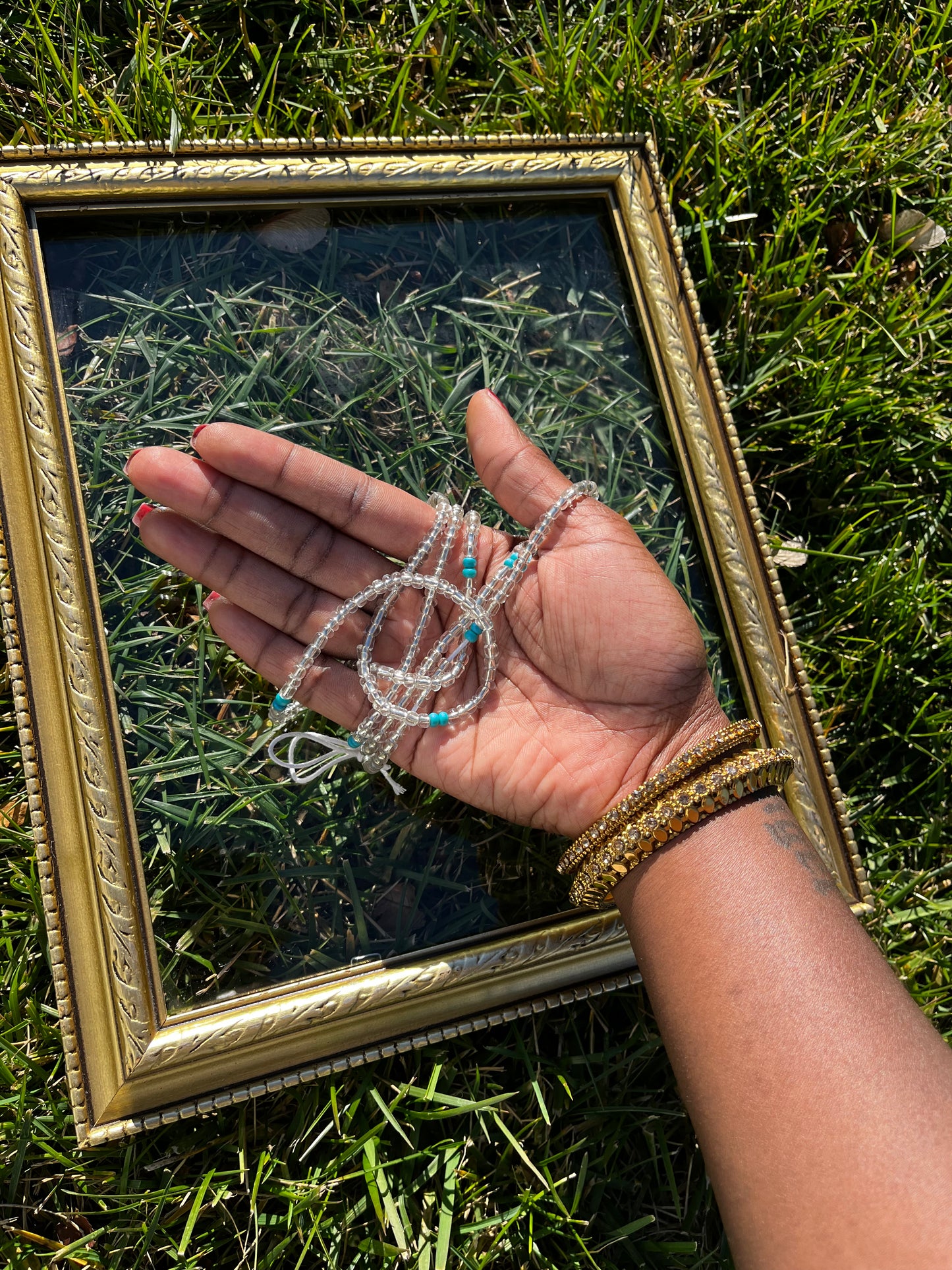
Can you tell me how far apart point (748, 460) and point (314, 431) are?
1.20 m

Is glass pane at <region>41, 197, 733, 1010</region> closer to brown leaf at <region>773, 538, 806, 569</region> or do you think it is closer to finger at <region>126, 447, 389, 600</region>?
finger at <region>126, 447, 389, 600</region>

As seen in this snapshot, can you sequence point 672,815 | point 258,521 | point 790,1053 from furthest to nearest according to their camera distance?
1. point 258,521
2. point 672,815
3. point 790,1053

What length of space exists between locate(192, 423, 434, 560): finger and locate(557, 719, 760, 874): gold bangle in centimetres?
70

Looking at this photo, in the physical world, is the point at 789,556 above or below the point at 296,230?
below

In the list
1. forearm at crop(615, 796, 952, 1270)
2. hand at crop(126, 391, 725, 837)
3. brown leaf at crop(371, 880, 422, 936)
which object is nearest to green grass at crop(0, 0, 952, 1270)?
brown leaf at crop(371, 880, 422, 936)

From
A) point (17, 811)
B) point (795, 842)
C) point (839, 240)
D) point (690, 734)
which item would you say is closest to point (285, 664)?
point (17, 811)

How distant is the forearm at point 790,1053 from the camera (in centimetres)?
132

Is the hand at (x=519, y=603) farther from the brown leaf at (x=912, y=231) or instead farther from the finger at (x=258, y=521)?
the brown leaf at (x=912, y=231)

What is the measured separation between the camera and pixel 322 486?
1.80 metres

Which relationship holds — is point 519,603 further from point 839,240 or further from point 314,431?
point 839,240

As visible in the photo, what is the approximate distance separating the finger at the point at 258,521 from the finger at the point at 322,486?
0.9 inches

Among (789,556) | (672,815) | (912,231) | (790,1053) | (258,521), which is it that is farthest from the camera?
(912,231)

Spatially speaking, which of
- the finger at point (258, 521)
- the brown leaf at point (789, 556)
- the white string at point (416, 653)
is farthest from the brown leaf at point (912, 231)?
the finger at point (258, 521)

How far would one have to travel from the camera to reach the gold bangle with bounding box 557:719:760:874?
170 cm
